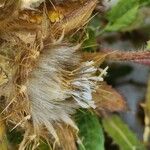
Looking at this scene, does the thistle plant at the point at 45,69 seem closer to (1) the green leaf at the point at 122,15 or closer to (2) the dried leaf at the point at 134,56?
(2) the dried leaf at the point at 134,56

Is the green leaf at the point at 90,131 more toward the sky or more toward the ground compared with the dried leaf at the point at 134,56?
more toward the ground

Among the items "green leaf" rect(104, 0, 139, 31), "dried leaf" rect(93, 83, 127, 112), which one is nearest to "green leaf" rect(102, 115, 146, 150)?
"dried leaf" rect(93, 83, 127, 112)

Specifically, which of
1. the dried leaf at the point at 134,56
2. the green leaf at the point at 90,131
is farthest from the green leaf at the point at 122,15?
the green leaf at the point at 90,131

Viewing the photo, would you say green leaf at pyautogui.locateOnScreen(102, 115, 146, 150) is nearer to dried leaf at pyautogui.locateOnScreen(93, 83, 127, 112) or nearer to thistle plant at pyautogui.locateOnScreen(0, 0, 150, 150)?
dried leaf at pyautogui.locateOnScreen(93, 83, 127, 112)

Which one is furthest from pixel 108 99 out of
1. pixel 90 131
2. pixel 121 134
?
pixel 121 134

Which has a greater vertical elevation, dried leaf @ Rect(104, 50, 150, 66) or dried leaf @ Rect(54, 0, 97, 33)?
dried leaf @ Rect(54, 0, 97, 33)

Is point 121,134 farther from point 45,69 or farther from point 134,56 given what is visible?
point 45,69
